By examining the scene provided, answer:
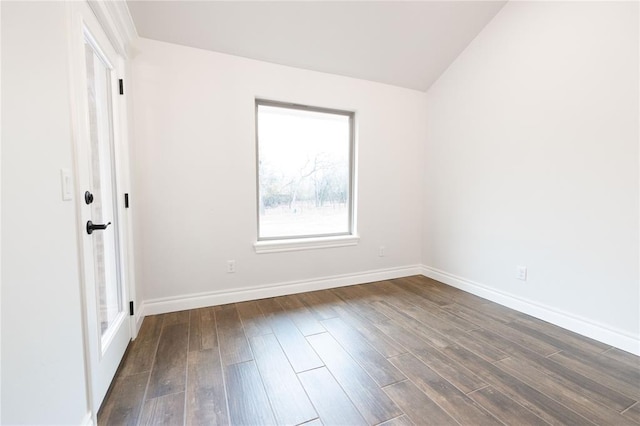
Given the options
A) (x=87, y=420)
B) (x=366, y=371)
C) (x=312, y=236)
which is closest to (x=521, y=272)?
(x=366, y=371)

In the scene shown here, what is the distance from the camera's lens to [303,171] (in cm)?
315

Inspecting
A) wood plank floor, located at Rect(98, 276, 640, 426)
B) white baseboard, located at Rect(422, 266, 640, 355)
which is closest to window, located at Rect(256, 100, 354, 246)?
wood plank floor, located at Rect(98, 276, 640, 426)

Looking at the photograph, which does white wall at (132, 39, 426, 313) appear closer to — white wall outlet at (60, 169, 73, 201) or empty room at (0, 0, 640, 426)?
empty room at (0, 0, 640, 426)

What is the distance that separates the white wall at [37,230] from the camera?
2.70 feet

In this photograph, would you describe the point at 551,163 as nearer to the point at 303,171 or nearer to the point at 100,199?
the point at 303,171

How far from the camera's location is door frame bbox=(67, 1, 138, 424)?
1.18 meters

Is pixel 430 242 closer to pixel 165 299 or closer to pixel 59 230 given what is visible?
pixel 165 299

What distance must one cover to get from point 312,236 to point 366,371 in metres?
1.68

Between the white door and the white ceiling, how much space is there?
0.65 meters

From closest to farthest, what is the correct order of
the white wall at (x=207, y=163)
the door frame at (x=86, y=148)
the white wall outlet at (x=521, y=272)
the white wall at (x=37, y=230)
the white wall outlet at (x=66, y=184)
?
the white wall at (x=37, y=230)
the white wall outlet at (x=66, y=184)
the door frame at (x=86, y=148)
the white wall at (x=207, y=163)
the white wall outlet at (x=521, y=272)

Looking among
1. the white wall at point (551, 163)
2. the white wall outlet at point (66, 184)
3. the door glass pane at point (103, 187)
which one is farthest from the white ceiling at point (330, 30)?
the white wall outlet at point (66, 184)

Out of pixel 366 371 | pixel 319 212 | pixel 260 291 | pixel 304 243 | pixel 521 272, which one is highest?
pixel 319 212

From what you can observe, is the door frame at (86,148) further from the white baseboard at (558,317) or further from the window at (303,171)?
the white baseboard at (558,317)

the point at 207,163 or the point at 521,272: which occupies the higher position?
the point at 207,163
